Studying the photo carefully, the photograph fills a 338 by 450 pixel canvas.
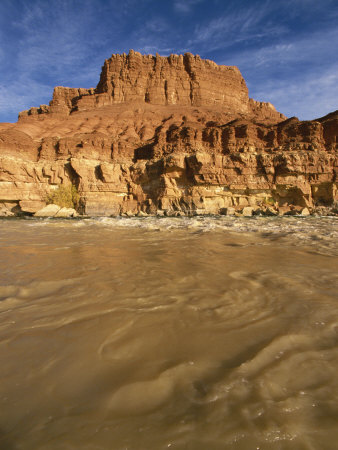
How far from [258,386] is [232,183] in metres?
21.9

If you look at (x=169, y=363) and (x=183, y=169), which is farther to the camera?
(x=183, y=169)

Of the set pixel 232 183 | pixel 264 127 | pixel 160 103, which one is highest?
pixel 160 103

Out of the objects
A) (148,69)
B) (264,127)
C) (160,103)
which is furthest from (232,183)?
(148,69)

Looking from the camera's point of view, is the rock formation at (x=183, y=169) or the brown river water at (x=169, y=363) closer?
the brown river water at (x=169, y=363)

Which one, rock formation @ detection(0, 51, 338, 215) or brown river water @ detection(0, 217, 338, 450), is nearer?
brown river water @ detection(0, 217, 338, 450)

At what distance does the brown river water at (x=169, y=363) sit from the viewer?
0.75 metres

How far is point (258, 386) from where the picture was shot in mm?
935

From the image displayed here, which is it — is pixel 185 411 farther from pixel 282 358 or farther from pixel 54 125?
pixel 54 125

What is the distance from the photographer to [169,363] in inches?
43.1

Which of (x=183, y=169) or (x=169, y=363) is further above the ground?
(x=183, y=169)

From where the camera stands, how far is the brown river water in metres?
0.75

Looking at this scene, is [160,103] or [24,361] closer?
[24,361]

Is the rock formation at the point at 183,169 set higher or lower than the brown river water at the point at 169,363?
higher

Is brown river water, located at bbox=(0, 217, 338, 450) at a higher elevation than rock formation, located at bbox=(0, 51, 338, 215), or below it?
below
